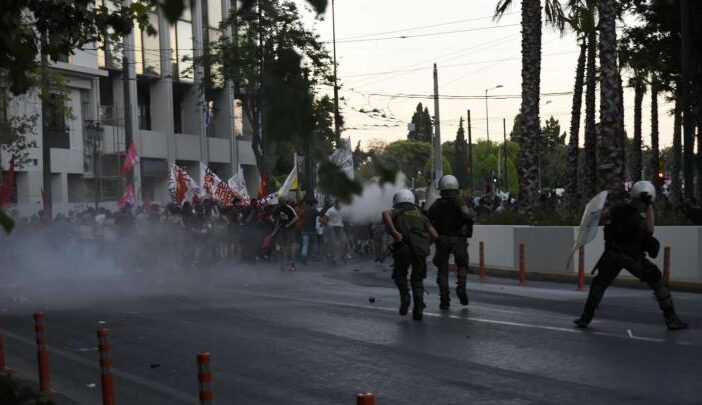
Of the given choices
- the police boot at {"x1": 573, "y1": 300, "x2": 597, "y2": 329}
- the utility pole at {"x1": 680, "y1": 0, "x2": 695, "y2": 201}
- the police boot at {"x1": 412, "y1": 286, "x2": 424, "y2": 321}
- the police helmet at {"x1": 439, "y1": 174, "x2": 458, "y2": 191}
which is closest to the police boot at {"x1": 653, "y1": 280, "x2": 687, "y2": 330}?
the police boot at {"x1": 573, "y1": 300, "x2": 597, "y2": 329}

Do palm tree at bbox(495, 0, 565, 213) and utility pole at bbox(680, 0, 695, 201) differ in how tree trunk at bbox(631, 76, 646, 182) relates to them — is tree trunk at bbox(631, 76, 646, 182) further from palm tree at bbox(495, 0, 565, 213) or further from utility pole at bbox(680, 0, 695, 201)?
palm tree at bbox(495, 0, 565, 213)

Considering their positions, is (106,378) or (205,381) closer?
(205,381)

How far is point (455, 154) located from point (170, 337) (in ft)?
376

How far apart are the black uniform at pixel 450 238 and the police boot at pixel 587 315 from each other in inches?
94.9

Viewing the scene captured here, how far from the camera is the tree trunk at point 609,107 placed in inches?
782

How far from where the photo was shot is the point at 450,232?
13344 millimetres

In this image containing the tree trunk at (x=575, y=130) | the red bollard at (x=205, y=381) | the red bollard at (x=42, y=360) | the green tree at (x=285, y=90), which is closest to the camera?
the green tree at (x=285, y=90)

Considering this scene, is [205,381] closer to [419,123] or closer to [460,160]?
[419,123]

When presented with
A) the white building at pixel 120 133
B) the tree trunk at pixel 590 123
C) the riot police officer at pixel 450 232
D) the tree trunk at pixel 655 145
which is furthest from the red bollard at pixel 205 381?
the tree trunk at pixel 655 145

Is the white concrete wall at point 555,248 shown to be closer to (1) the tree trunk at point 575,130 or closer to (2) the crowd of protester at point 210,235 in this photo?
(2) the crowd of protester at point 210,235

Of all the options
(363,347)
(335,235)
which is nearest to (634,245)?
(363,347)

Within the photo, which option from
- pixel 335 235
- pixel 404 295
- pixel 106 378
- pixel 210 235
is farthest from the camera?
pixel 335 235

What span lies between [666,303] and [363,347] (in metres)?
3.28

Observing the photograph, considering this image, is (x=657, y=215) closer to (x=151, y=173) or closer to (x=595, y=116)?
(x=595, y=116)
